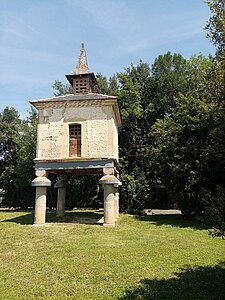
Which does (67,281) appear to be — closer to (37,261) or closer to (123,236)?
(37,261)

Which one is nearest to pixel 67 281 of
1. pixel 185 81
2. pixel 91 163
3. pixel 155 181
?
pixel 91 163

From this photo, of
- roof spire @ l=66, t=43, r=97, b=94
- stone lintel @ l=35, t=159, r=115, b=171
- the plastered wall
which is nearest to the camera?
stone lintel @ l=35, t=159, r=115, b=171

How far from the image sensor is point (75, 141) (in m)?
16.8

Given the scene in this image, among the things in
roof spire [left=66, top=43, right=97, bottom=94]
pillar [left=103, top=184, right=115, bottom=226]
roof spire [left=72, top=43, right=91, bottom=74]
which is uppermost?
roof spire [left=72, top=43, right=91, bottom=74]

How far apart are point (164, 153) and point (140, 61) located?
18.5m

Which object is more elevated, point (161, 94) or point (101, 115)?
point (161, 94)

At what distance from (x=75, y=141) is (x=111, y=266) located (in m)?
9.99

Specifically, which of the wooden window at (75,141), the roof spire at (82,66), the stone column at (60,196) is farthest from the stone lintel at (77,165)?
the roof spire at (82,66)

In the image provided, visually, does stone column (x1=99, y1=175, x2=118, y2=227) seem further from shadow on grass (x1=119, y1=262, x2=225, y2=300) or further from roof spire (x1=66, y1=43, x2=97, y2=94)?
shadow on grass (x1=119, y1=262, x2=225, y2=300)

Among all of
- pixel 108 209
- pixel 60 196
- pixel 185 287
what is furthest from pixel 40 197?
pixel 185 287

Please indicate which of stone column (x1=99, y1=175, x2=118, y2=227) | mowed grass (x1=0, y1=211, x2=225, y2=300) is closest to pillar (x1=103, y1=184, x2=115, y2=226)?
stone column (x1=99, y1=175, x2=118, y2=227)

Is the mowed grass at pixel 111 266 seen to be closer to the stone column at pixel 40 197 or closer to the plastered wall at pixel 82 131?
the stone column at pixel 40 197

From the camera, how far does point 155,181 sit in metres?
29.0

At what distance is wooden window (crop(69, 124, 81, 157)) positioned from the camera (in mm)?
16672
